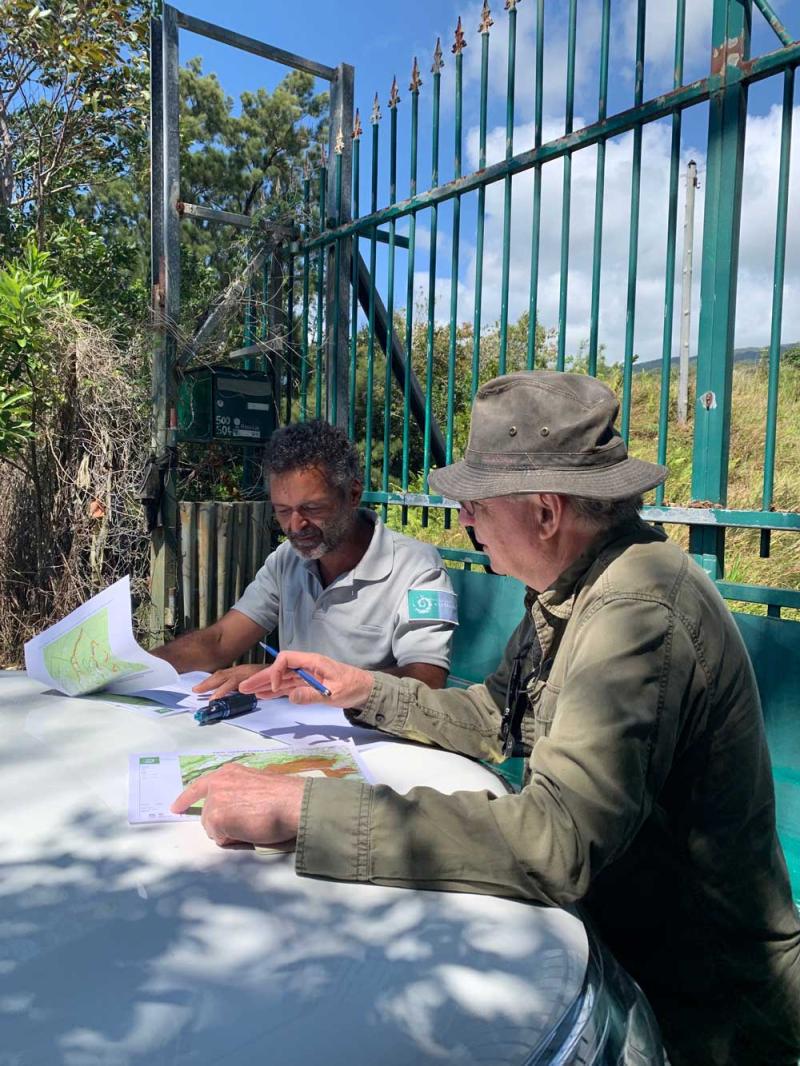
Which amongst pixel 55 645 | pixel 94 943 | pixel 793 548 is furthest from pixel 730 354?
pixel 793 548

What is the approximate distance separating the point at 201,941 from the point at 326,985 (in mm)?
151

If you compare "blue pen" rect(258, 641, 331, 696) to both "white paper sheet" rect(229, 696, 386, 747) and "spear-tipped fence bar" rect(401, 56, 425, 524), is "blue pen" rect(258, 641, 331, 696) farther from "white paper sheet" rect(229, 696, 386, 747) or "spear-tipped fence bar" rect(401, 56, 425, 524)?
"spear-tipped fence bar" rect(401, 56, 425, 524)

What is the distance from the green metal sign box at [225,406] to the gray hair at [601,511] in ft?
10.1

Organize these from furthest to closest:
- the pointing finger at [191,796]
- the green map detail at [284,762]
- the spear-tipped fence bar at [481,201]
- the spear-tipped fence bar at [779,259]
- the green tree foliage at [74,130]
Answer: the green tree foliage at [74,130] → the spear-tipped fence bar at [481,201] → the spear-tipped fence bar at [779,259] → the green map detail at [284,762] → the pointing finger at [191,796]

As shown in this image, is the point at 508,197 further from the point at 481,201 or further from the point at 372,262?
the point at 372,262

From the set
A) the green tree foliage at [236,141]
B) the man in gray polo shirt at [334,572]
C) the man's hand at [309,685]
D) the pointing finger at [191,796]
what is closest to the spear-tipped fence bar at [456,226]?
the man in gray polo shirt at [334,572]

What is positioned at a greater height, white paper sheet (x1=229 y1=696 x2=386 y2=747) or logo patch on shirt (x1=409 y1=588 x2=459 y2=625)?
logo patch on shirt (x1=409 y1=588 x2=459 y2=625)

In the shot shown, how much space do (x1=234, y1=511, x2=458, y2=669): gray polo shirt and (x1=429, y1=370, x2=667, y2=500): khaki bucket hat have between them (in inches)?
38.0

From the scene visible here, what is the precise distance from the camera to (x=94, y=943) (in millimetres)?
840

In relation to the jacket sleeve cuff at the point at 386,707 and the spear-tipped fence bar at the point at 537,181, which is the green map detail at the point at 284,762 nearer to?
the jacket sleeve cuff at the point at 386,707

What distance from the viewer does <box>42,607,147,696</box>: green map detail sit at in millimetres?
1711

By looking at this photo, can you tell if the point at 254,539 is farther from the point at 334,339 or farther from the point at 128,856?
the point at 128,856

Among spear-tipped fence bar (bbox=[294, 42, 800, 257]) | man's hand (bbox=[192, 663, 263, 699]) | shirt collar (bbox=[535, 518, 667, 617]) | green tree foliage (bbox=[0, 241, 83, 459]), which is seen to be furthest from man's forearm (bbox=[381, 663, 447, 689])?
green tree foliage (bbox=[0, 241, 83, 459])

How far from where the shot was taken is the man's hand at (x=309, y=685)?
1.61 metres
